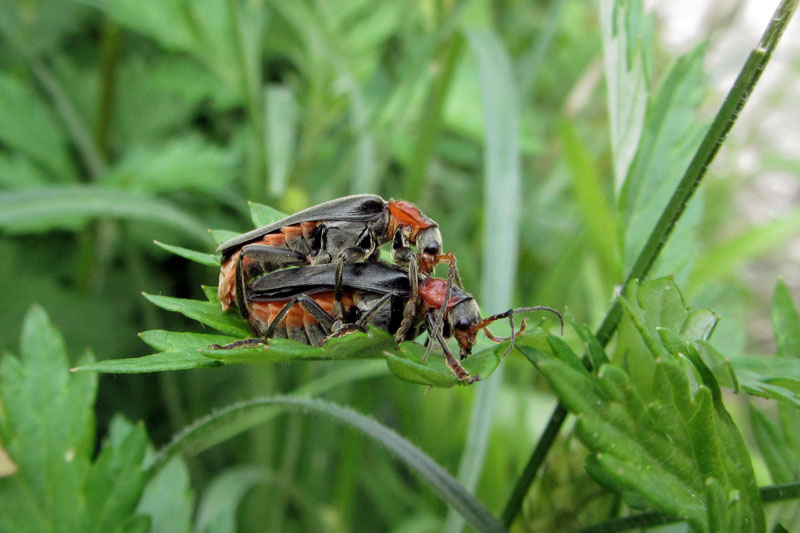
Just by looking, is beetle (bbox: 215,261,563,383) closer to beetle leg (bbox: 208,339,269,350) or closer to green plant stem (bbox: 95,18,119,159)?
beetle leg (bbox: 208,339,269,350)

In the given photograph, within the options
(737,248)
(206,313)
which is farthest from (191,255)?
(737,248)

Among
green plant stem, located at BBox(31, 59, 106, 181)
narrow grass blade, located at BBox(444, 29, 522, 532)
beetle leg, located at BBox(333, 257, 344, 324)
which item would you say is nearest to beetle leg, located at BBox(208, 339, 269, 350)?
beetle leg, located at BBox(333, 257, 344, 324)

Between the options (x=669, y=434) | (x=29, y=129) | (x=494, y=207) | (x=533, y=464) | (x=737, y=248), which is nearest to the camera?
(x=669, y=434)

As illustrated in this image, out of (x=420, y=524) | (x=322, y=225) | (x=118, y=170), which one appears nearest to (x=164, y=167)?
(x=118, y=170)

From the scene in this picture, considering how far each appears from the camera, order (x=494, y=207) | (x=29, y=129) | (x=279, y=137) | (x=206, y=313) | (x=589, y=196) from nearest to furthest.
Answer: (x=206, y=313) → (x=494, y=207) → (x=589, y=196) → (x=279, y=137) → (x=29, y=129)

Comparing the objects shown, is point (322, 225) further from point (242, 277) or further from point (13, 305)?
point (13, 305)

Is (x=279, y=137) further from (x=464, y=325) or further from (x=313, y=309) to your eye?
(x=464, y=325)

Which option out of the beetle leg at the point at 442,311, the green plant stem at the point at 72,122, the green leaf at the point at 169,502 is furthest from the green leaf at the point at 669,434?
the green plant stem at the point at 72,122
